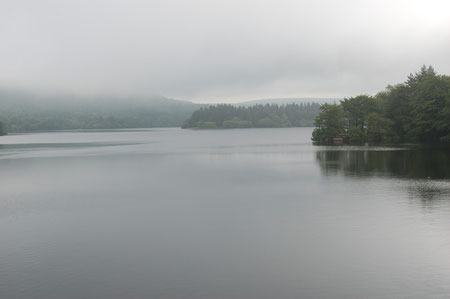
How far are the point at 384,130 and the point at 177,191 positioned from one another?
6305 centimetres

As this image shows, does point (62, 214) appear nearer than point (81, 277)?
No

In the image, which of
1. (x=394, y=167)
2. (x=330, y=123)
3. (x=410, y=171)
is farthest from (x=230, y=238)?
(x=330, y=123)

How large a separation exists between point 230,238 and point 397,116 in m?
76.7

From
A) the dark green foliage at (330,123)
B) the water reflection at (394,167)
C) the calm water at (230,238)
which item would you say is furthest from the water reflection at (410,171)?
the dark green foliage at (330,123)

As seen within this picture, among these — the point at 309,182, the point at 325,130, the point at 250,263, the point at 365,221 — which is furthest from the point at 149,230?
the point at 325,130

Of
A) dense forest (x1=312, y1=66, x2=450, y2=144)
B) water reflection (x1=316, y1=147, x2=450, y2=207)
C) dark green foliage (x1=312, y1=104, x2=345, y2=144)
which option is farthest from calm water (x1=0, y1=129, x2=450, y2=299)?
dark green foliage (x1=312, y1=104, x2=345, y2=144)

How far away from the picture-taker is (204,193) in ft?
97.5

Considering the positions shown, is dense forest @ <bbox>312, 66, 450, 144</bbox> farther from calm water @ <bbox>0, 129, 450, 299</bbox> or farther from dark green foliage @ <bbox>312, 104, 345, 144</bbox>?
calm water @ <bbox>0, 129, 450, 299</bbox>

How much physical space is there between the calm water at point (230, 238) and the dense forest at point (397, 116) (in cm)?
4130

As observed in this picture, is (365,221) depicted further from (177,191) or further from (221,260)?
(177,191)

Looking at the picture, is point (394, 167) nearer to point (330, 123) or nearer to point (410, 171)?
point (410, 171)

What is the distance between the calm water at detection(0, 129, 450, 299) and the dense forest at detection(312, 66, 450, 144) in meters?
41.3

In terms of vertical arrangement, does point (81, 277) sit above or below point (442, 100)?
below

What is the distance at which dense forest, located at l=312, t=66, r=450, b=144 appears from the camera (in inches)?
2837
